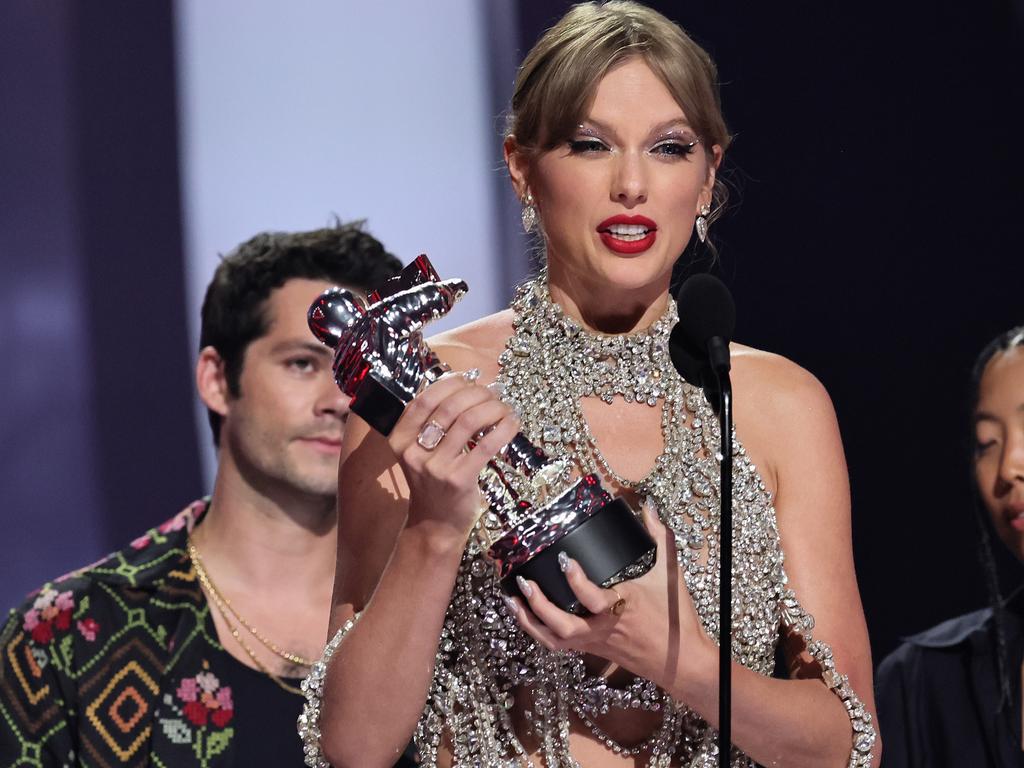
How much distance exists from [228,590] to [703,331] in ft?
4.58

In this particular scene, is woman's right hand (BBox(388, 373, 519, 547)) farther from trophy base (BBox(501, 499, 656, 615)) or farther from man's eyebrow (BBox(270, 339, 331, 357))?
man's eyebrow (BBox(270, 339, 331, 357))

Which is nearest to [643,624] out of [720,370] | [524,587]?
[524,587]

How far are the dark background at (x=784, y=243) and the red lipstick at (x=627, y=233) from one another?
0.99m

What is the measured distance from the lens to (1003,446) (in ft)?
7.39

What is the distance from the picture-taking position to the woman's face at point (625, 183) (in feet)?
4.79

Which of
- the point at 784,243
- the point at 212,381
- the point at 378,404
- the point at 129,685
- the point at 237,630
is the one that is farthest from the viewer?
the point at 212,381

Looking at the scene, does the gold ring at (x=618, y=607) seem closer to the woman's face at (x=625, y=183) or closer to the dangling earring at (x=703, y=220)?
the woman's face at (x=625, y=183)

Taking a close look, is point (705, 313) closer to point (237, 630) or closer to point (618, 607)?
point (618, 607)

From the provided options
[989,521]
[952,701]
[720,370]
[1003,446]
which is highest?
[720,370]

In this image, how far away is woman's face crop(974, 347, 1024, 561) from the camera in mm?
2238

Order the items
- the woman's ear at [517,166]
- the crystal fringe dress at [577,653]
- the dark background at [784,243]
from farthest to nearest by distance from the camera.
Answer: the dark background at [784,243], the woman's ear at [517,166], the crystal fringe dress at [577,653]

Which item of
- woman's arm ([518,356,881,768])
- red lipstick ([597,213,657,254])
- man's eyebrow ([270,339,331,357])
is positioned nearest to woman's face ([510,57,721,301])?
red lipstick ([597,213,657,254])

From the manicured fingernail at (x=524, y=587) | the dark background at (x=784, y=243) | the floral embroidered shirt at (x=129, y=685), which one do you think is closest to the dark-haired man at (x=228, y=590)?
the floral embroidered shirt at (x=129, y=685)

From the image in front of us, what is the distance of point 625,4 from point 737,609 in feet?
2.18
